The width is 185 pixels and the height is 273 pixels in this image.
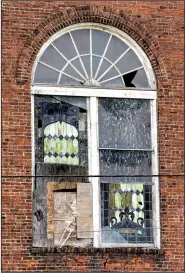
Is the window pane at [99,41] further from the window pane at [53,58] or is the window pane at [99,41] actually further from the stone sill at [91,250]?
the stone sill at [91,250]

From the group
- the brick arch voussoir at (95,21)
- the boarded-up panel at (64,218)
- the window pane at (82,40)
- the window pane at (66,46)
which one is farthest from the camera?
the window pane at (82,40)

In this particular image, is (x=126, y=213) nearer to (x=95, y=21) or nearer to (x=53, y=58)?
(x=53, y=58)

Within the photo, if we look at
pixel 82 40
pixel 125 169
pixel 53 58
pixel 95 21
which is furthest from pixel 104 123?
pixel 95 21

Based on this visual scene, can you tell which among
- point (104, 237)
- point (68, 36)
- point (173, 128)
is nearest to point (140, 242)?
point (104, 237)

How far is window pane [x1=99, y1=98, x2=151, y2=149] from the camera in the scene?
2645 cm

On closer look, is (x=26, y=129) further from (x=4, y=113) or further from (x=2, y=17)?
(x=2, y=17)

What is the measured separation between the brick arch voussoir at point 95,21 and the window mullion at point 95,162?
1.44 metres

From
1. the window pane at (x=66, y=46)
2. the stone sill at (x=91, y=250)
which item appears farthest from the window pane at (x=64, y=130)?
the stone sill at (x=91, y=250)

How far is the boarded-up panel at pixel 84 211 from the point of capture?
2583 cm

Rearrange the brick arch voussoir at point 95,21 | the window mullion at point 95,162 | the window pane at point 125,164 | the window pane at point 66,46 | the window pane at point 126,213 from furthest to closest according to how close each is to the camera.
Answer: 1. the window pane at point 66,46
2. the window pane at point 125,164
3. the brick arch voussoir at point 95,21
4. the window pane at point 126,213
5. the window mullion at point 95,162

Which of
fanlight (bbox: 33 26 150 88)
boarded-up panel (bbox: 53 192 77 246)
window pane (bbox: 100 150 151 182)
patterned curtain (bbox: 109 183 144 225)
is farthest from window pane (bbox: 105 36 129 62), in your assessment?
boarded-up panel (bbox: 53 192 77 246)

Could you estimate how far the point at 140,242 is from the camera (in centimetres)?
2617

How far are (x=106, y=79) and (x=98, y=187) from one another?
223 centimetres

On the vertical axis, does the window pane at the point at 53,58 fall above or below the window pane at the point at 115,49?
below
